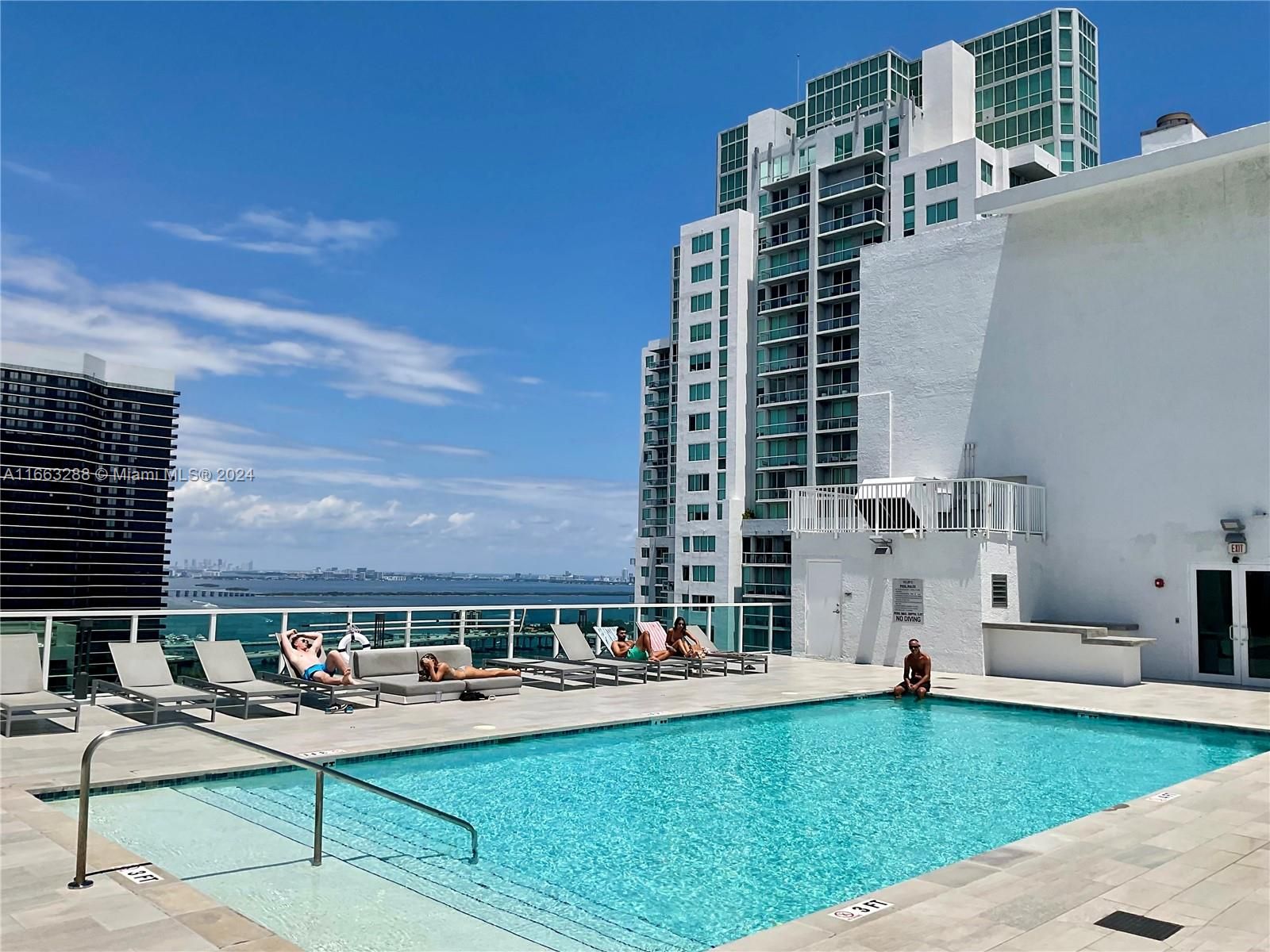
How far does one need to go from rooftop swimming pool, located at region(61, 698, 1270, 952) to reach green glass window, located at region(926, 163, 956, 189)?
42.1m

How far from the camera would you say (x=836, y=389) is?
5494 cm

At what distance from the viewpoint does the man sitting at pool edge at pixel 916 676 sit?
14.2 metres

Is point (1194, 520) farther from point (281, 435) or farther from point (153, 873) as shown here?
point (281, 435)

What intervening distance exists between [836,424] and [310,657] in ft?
151

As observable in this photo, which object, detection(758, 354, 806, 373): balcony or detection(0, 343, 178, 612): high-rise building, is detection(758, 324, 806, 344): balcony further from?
detection(0, 343, 178, 612): high-rise building

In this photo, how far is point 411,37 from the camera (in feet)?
57.7

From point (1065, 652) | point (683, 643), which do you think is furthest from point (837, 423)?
point (683, 643)

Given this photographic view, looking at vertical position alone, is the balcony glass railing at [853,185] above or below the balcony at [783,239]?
above

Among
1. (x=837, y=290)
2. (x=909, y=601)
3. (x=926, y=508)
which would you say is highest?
(x=837, y=290)

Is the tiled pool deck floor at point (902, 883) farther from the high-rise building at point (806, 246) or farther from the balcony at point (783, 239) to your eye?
the balcony at point (783, 239)

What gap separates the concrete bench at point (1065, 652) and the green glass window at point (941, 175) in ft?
119

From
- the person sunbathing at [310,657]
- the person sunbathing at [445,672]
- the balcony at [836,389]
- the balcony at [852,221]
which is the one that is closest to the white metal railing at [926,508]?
the person sunbathing at [445,672]

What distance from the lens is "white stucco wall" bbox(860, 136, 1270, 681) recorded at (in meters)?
15.9

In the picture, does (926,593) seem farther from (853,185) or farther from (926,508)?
(853,185)
